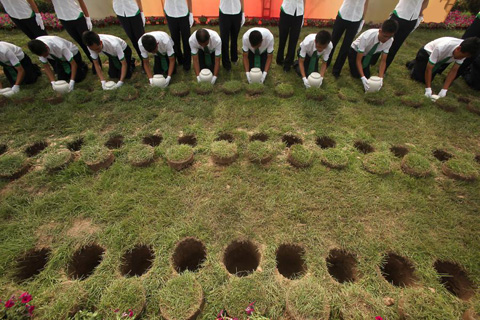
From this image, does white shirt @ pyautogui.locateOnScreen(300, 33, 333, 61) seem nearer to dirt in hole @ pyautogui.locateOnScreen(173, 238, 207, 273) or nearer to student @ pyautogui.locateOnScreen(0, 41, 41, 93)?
dirt in hole @ pyautogui.locateOnScreen(173, 238, 207, 273)

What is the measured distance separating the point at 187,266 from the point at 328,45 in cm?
448

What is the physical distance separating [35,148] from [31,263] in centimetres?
194

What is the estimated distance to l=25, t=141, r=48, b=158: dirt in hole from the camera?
3106 mm

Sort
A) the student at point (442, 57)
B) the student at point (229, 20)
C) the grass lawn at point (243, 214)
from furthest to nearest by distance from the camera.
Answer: the student at point (229, 20), the student at point (442, 57), the grass lawn at point (243, 214)

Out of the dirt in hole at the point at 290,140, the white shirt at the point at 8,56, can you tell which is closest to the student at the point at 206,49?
the dirt in hole at the point at 290,140

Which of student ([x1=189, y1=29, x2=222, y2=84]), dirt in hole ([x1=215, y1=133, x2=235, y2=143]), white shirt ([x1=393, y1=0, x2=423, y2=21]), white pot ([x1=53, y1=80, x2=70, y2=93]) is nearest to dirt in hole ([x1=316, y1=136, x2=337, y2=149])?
dirt in hole ([x1=215, y1=133, x2=235, y2=143])

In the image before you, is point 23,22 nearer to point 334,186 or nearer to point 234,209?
point 234,209

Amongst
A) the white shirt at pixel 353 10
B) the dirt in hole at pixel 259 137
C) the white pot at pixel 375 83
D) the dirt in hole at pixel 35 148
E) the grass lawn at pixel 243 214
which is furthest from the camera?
the white pot at pixel 375 83

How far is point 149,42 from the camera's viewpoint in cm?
388

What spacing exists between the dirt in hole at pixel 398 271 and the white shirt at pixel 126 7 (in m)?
5.78

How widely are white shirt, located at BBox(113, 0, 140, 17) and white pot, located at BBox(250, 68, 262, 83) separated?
2.65m

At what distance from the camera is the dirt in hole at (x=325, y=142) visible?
327 centimetres

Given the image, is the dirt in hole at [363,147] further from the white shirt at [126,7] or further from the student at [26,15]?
the student at [26,15]

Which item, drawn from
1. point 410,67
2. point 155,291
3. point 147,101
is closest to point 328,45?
point 410,67
